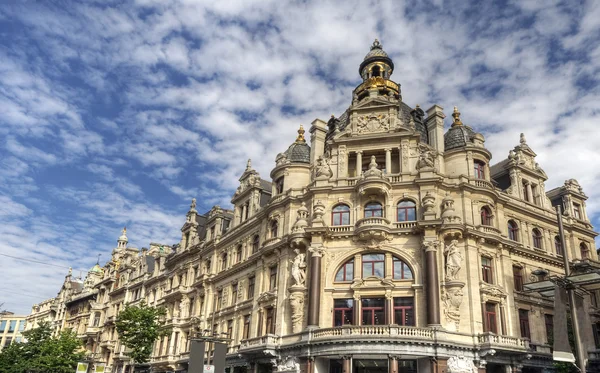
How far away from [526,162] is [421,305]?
19.3 meters

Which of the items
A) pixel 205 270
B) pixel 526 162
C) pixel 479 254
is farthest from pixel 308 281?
pixel 526 162

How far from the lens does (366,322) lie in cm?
3528

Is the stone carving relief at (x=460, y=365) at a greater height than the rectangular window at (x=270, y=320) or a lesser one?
lesser

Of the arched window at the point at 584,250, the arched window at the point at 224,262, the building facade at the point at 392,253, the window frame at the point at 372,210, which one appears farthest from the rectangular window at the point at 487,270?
the arched window at the point at 224,262

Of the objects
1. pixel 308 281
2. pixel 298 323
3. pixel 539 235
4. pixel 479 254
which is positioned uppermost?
pixel 539 235

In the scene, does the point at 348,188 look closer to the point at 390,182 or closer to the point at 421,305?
the point at 390,182

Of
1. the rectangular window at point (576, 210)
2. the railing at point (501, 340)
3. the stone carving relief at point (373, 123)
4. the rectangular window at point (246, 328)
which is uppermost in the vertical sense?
the stone carving relief at point (373, 123)

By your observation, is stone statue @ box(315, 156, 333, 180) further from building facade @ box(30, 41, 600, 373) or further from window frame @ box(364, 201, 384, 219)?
window frame @ box(364, 201, 384, 219)

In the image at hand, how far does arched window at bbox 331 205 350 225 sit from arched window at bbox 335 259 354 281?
3396 millimetres

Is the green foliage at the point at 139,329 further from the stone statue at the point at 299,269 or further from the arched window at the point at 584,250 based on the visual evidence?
the arched window at the point at 584,250

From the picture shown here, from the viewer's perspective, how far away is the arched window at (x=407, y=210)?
37.9 m

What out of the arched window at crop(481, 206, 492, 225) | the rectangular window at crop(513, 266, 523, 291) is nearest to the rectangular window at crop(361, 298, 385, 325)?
the arched window at crop(481, 206, 492, 225)

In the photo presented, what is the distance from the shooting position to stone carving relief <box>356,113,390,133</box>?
41.5m

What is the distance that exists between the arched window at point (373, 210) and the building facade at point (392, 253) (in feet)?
0.38
